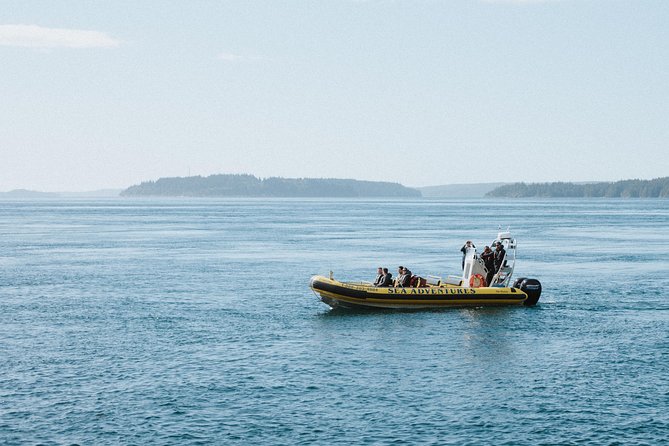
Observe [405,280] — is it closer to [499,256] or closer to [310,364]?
[499,256]

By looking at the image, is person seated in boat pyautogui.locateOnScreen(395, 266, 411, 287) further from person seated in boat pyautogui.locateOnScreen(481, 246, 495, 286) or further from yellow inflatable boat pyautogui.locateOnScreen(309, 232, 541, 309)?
person seated in boat pyautogui.locateOnScreen(481, 246, 495, 286)

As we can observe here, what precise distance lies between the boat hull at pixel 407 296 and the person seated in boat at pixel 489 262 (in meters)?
1.82

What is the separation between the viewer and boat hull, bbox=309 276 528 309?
37.5 m

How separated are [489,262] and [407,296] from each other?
5.39m

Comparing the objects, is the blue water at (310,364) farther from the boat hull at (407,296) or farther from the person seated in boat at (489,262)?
the person seated in boat at (489,262)

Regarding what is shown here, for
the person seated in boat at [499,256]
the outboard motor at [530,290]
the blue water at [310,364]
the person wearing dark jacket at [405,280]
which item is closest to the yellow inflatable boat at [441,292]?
the outboard motor at [530,290]

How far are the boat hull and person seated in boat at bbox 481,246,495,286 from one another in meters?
1.82

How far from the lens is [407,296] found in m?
38.0

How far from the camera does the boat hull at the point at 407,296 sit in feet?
123

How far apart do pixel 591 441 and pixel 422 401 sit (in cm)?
501

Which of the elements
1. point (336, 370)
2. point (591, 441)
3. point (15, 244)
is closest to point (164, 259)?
point (15, 244)

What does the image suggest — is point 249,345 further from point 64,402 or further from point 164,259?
point 164,259

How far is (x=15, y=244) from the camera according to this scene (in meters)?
84.1

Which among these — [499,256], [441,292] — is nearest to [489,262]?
[499,256]
